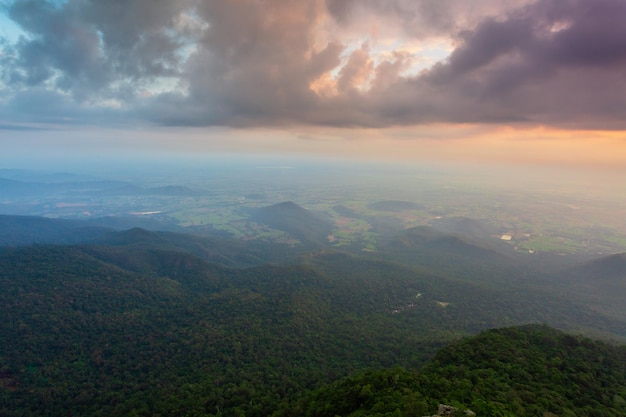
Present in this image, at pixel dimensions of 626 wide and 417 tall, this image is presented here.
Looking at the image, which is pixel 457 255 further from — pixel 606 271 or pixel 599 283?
pixel 606 271

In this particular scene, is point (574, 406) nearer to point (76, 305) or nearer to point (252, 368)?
point (252, 368)

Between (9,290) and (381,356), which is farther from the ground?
(9,290)

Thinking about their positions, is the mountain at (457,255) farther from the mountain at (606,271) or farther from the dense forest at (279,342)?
the mountain at (606,271)

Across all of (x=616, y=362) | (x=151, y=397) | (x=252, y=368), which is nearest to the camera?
(x=616, y=362)

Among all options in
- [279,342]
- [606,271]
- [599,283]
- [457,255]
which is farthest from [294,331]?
[606,271]

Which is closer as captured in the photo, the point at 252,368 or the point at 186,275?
the point at 252,368

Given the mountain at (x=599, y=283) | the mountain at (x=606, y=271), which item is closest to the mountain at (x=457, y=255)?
the mountain at (x=599, y=283)

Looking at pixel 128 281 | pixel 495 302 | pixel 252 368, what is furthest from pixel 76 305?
pixel 495 302
